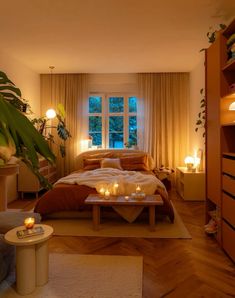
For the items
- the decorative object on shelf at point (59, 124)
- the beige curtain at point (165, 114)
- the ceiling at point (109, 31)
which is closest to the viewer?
the ceiling at point (109, 31)

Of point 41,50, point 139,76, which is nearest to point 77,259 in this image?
point 41,50

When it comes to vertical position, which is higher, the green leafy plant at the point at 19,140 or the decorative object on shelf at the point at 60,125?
the decorative object on shelf at the point at 60,125

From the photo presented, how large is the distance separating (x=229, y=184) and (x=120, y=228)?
1.46 m

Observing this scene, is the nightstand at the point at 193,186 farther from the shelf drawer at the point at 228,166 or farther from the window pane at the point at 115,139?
the shelf drawer at the point at 228,166

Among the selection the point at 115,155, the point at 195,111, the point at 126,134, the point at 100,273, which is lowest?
the point at 100,273

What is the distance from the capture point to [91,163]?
209 inches

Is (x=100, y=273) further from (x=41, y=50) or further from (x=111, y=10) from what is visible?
(x=41, y=50)

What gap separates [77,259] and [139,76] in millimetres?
4306

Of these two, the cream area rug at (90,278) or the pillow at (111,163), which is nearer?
the cream area rug at (90,278)

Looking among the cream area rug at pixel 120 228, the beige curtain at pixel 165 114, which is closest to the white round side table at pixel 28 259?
the cream area rug at pixel 120 228

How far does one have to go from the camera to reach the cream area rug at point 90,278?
1.95 meters

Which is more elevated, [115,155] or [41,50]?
[41,50]

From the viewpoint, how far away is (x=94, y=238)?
9.87 ft

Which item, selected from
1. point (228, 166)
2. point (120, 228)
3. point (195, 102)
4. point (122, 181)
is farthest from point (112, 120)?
point (228, 166)
